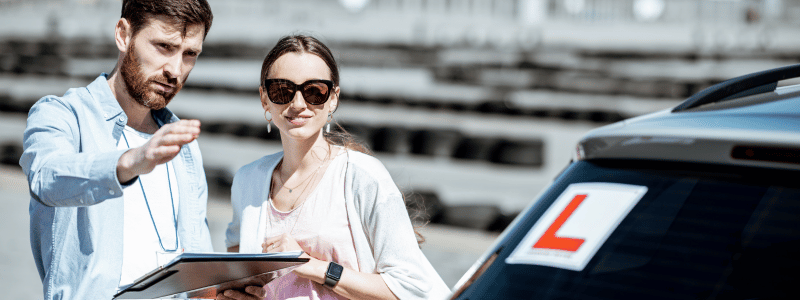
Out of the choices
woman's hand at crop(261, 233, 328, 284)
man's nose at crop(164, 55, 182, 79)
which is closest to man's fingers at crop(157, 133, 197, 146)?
woman's hand at crop(261, 233, 328, 284)

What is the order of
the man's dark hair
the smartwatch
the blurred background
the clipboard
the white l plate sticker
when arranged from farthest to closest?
the blurred background → the man's dark hair → the smartwatch → the clipboard → the white l plate sticker

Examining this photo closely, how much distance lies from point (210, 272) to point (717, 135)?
3.92ft

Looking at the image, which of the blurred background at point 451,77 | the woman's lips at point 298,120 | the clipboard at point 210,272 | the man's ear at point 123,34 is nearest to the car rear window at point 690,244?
the clipboard at point 210,272

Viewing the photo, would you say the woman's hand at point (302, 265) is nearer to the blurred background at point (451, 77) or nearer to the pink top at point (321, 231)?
the pink top at point (321, 231)

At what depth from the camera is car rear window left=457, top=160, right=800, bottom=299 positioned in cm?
126

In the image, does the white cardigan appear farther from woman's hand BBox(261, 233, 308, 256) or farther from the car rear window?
the car rear window

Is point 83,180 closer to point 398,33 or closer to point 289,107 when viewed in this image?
point 289,107

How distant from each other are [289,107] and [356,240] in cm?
42

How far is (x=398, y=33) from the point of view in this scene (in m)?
15.5

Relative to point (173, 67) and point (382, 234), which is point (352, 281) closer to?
point (382, 234)

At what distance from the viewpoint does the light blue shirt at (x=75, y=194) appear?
177cm

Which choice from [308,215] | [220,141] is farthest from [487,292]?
[220,141]

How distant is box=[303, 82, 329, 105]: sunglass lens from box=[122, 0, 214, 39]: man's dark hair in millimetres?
408

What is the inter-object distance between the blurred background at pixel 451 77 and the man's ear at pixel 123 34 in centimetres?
373
